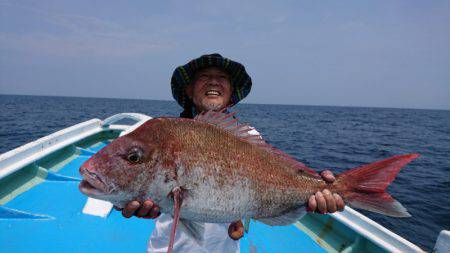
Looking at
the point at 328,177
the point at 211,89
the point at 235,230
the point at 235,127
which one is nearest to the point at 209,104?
the point at 211,89

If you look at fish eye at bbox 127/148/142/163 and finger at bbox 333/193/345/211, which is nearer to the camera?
fish eye at bbox 127/148/142/163

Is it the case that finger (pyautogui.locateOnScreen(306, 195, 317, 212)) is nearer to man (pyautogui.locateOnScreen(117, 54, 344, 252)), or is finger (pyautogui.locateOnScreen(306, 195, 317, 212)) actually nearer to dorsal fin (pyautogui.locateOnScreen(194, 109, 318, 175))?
man (pyautogui.locateOnScreen(117, 54, 344, 252))

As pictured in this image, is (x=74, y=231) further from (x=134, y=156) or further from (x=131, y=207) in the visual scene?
(x=134, y=156)

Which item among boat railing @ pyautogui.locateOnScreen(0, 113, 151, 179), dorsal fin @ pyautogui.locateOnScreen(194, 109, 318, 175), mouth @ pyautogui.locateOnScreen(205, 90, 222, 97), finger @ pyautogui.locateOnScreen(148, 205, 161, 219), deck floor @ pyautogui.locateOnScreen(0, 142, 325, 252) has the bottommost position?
deck floor @ pyautogui.locateOnScreen(0, 142, 325, 252)

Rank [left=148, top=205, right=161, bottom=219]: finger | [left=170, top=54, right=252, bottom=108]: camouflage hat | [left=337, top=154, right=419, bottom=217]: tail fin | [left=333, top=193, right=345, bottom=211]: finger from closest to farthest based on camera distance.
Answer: [left=148, top=205, right=161, bottom=219]: finger < [left=337, top=154, right=419, bottom=217]: tail fin < [left=333, top=193, right=345, bottom=211]: finger < [left=170, top=54, right=252, bottom=108]: camouflage hat

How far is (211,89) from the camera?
319 cm

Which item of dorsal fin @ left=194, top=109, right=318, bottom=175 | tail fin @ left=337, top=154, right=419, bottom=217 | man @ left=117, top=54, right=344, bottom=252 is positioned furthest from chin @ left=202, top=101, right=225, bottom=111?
tail fin @ left=337, top=154, right=419, bottom=217

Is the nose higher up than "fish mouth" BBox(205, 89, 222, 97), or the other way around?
"fish mouth" BBox(205, 89, 222, 97)

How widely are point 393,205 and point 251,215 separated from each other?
100 cm

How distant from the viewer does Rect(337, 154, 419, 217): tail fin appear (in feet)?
6.72

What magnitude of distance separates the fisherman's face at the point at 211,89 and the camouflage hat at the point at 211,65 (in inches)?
2.8

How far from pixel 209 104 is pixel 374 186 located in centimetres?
175

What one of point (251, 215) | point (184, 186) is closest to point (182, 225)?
point (184, 186)

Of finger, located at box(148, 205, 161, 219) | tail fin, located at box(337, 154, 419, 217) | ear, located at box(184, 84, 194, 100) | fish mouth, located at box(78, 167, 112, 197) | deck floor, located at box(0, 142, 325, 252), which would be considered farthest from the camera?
deck floor, located at box(0, 142, 325, 252)
